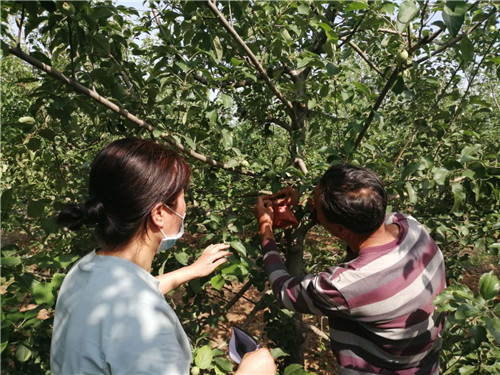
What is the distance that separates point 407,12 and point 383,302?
3.73ft

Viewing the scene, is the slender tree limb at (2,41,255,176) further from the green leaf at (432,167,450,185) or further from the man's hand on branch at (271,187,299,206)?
the green leaf at (432,167,450,185)

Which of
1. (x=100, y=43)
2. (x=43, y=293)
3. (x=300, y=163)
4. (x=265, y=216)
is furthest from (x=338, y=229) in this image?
(x=100, y=43)

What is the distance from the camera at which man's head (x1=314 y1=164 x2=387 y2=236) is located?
1472 mm

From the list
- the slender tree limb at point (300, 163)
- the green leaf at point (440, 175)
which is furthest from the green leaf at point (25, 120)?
the green leaf at point (440, 175)

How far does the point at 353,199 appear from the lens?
148 centimetres

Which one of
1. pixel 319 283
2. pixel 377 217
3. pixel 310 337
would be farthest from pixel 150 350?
pixel 310 337

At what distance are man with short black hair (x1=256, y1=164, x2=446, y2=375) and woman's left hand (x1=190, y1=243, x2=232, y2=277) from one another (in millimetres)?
284

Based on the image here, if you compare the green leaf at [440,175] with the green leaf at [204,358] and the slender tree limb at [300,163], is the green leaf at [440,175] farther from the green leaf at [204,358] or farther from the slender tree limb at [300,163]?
the green leaf at [204,358]

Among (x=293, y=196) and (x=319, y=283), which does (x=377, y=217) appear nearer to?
(x=319, y=283)

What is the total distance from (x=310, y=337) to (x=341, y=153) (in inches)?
141

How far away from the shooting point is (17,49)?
137 centimetres

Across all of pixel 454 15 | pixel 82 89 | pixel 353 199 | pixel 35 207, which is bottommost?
pixel 35 207

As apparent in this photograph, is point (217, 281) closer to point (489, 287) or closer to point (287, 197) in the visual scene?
point (287, 197)

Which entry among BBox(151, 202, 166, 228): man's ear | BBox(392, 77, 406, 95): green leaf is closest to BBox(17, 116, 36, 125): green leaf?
BBox(151, 202, 166, 228): man's ear
